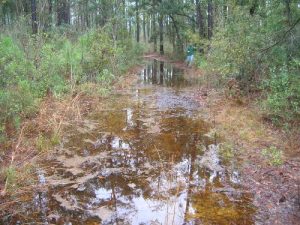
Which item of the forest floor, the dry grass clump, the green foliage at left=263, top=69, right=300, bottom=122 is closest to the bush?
the dry grass clump

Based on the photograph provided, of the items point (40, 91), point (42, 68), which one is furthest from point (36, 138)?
point (42, 68)

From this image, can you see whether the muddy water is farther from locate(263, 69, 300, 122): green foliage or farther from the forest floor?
locate(263, 69, 300, 122): green foliage

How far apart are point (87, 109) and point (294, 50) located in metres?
5.89

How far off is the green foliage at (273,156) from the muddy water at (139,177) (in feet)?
1.95

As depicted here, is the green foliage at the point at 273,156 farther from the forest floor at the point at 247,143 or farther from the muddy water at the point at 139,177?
the muddy water at the point at 139,177

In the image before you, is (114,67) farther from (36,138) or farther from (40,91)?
(36,138)

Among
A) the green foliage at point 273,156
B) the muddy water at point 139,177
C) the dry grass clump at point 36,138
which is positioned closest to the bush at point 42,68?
the dry grass clump at point 36,138

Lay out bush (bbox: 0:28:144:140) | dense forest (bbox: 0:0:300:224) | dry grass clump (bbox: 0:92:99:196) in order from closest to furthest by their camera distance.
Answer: dry grass clump (bbox: 0:92:99:196) < dense forest (bbox: 0:0:300:224) < bush (bbox: 0:28:144:140)

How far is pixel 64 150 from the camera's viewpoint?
689cm

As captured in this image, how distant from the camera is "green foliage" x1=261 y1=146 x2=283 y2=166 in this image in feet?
19.0

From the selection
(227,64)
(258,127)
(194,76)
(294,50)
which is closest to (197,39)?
(194,76)

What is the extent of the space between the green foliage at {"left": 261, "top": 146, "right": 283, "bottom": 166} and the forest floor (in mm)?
26

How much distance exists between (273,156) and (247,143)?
1191 millimetres

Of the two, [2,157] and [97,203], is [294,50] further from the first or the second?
[2,157]
